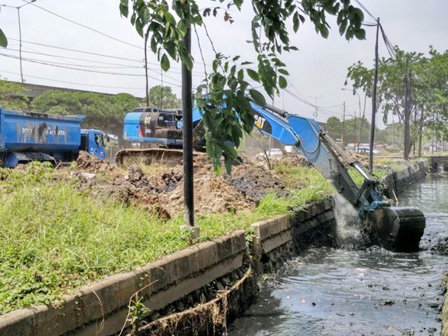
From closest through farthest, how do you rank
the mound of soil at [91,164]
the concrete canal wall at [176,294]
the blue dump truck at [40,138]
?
the concrete canal wall at [176,294], the mound of soil at [91,164], the blue dump truck at [40,138]

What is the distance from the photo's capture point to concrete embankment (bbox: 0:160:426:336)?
4.15 meters

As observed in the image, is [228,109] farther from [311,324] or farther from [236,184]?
[236,184]

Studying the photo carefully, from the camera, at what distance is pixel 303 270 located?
9711mm

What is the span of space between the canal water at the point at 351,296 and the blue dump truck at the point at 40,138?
1080 cm

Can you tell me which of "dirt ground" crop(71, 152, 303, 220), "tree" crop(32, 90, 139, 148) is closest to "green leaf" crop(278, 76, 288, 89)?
"dirt ground" crop(71, 152, 303, 220)

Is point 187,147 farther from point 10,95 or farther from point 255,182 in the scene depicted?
point 10,95

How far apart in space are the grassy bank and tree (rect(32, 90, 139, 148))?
3460cm

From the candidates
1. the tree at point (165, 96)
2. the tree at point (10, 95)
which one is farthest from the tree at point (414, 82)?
the tree at point (10, 95)

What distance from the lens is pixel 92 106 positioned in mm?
44531

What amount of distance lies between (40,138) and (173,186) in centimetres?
884

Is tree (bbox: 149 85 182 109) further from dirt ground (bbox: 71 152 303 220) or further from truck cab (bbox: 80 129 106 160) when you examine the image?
dirt ground (bbox: 71 152 303 220)

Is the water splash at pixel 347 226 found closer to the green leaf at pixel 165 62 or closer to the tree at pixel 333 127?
the green leaf at pixel 165 62

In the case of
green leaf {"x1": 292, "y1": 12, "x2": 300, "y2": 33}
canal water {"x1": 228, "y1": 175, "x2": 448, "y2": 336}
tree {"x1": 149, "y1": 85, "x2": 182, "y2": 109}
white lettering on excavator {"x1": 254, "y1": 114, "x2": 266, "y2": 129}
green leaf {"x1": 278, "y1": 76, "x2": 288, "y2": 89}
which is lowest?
canal water {"x1": 228, "y1": 175, "x2": 448, "y2": 336}

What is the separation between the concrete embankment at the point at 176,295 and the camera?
415cm
